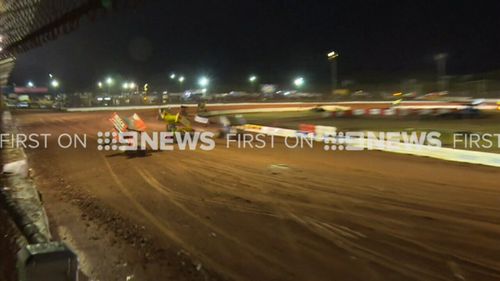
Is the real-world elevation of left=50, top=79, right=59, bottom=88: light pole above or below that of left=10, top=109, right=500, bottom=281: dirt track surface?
above

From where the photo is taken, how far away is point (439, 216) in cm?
873

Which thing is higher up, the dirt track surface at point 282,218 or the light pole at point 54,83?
the light pole at point 54,83

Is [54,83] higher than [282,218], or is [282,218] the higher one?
[54,83]

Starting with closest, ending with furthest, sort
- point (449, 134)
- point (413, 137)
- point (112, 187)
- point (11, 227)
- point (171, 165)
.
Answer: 1. point (11, 227)
2. point (112, 187)
3. point (171, 165)
4. point (413, 137)
5. point (449, 134)

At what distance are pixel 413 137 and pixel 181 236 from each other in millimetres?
15668

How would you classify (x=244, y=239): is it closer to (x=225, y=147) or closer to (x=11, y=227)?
(x=11, y=227)

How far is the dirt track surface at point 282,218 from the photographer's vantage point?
638 cm

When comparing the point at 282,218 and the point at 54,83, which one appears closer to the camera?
the point at 282,218

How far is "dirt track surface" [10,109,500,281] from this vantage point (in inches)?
251

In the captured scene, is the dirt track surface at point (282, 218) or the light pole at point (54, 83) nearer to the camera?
the dirt track surface at point (282, 218)

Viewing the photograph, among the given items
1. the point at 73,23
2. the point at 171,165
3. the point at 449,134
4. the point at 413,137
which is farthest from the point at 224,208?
the point at 449,134

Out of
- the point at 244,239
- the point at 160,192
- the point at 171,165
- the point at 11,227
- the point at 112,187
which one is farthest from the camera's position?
the point at 171,165

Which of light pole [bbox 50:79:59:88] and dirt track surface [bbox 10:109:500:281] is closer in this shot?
dirt track surface [bbox 10:109:500:281]

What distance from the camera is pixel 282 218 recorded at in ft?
28.8
